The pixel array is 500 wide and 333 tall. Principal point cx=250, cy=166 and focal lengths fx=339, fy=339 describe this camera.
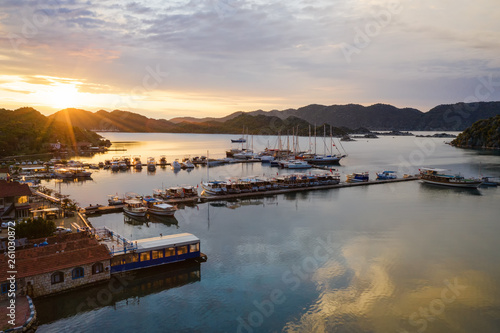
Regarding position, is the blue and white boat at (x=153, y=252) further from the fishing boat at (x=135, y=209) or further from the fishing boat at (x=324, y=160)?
the fishing boat at (x=324, y=160)

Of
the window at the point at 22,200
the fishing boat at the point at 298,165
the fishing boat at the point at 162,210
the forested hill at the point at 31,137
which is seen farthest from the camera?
the forested hill at the point at 31,137

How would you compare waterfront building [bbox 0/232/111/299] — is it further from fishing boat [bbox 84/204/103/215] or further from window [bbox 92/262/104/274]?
fishing boat [bbox 84/204/103/215]

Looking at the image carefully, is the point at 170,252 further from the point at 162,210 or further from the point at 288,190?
the point at 288,190

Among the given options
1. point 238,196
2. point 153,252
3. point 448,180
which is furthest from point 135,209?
point 448,180

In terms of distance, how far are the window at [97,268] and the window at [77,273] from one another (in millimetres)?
724

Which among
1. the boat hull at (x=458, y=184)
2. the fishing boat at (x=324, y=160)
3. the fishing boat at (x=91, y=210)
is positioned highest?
the fishing boat at (x=324, y=160)

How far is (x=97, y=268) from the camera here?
20531mm

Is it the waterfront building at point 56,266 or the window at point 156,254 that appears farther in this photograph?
the window at point 156,254

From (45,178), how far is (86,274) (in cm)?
5370

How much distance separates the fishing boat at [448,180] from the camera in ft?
187

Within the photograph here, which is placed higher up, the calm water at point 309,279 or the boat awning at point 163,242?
the boat awning at point 163,242

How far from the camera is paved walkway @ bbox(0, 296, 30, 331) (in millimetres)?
15148

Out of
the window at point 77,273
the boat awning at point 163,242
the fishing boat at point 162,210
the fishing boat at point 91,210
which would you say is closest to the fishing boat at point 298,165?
the fishing boat at point 162,210

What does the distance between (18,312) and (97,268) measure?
4715mm
